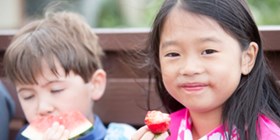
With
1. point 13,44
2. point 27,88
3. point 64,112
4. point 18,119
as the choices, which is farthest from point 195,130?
point 18,119

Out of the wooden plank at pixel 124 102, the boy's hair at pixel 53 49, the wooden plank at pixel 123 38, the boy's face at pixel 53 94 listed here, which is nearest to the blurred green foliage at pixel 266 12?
the wooden plank at pixel 123 38

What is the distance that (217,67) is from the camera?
178 cm

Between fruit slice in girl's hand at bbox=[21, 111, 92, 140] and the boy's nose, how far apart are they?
0.08 ft

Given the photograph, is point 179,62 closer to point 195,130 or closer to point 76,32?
point 195,130

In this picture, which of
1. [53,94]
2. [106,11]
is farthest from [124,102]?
[106,11]

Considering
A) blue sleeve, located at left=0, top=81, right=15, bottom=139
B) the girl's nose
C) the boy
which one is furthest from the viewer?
blue sleeve, located at left=0, top=81, right=15, bottom=139

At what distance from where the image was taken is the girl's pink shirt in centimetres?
181

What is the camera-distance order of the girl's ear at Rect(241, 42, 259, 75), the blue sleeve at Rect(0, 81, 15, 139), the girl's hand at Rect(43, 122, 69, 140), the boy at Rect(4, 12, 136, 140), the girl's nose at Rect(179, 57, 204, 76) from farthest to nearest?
the blue sleeve at Rect(0, 81, 15, 139) < the boy at Rect(4, 12, 136, 140) < the girl's hand at Rect(43, 122, 69, 140) < the girl's ear at Rect(241, 42, 259, 75) < the girl's nose at Rect(179, 57, 204, 76)

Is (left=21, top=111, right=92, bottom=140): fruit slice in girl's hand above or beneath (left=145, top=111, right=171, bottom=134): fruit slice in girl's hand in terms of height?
beneath

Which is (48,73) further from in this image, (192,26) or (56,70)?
(192,26)

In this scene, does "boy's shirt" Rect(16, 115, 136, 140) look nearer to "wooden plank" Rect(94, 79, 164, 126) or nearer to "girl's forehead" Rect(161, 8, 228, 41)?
"wooden plank" Rect(94, 79, 164, 126)

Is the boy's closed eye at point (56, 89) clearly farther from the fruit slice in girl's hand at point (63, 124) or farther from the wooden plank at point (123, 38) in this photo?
the wooden plank at point (123, 38)

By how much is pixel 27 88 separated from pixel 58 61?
19 centimetres

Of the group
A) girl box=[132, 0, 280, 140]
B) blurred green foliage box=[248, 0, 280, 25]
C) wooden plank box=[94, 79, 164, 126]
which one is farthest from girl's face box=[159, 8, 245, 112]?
blurred green foliage box=[248, 0, 280, 25]
